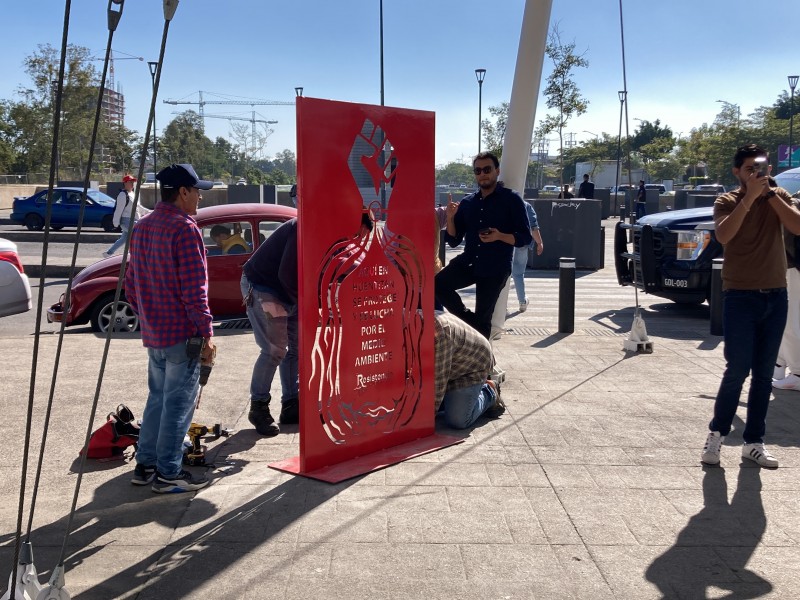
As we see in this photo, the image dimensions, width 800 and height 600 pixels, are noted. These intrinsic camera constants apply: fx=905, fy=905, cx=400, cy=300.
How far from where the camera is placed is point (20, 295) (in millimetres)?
8961

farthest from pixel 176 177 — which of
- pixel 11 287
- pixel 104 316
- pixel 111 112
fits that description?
pixel 111 112

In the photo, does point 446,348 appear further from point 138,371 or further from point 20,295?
point 20,295

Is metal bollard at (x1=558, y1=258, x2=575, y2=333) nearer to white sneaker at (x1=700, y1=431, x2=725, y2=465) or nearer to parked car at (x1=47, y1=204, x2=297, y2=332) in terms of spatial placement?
parked car at (x1=47, y1=204, x2=297, y2=332)

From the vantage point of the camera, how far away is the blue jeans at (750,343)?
548 cm

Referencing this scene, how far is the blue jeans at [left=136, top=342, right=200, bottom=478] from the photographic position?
505 centimetres

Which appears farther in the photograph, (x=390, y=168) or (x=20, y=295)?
(x=20, y=295)

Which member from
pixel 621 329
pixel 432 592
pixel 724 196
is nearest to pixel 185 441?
pixel 432 592

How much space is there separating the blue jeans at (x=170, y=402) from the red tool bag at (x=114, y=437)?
556 millimetres

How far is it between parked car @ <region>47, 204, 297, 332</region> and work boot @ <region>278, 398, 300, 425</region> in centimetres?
459

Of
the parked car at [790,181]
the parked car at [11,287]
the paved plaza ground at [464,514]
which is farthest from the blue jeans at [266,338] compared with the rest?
the parked car at [790,181]

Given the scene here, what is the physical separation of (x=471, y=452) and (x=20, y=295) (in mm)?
5307

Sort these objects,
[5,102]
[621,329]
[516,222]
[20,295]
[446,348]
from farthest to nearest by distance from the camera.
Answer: [5,102], [621,329], [20,295], [516,222], [446,348]

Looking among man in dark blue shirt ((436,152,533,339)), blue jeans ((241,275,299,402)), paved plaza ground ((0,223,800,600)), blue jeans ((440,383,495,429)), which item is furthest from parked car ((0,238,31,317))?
blue jeans ((440,383,495,429))

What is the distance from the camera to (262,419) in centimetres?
636
